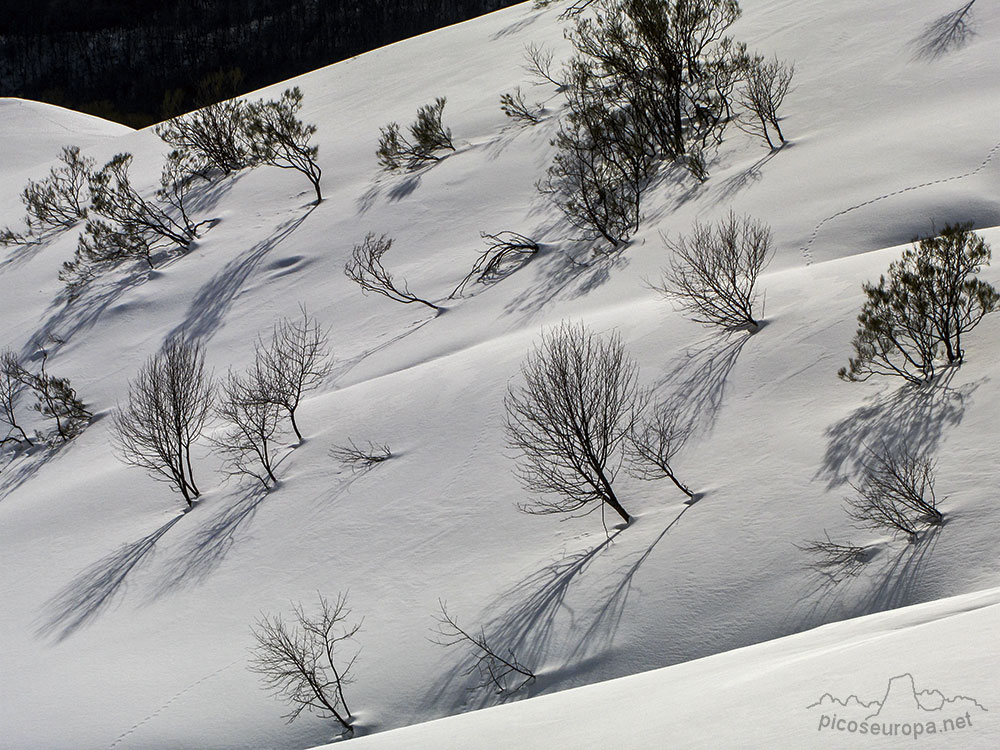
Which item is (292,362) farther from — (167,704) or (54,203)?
(54,203)

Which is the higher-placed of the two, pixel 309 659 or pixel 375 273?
pixel 375 273

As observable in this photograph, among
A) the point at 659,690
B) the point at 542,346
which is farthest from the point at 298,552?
the point at 659,690

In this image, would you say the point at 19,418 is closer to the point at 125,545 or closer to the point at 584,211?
the point at 125,545

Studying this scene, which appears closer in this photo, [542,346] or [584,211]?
[542,346]

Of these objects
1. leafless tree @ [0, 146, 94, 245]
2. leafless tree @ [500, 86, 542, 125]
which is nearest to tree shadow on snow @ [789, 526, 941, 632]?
leafless tree @ [500, 86, 542, 125]

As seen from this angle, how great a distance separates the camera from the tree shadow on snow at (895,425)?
37.2 ft

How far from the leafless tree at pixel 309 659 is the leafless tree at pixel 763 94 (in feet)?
48.5

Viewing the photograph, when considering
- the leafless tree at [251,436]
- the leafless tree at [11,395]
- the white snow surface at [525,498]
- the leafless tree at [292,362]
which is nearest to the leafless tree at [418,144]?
the white snow surface at [525,498]

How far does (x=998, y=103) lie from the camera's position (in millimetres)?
18438

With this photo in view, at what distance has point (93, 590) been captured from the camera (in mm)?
15945

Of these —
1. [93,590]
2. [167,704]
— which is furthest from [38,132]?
[167,704]

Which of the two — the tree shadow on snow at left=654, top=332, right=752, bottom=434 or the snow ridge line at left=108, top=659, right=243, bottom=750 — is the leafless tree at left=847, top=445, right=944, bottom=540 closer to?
the tree shadow on snow at left=654, top=332, right=752, bottom=434

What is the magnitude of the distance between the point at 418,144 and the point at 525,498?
1807 cm

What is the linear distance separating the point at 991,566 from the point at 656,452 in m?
4.80
